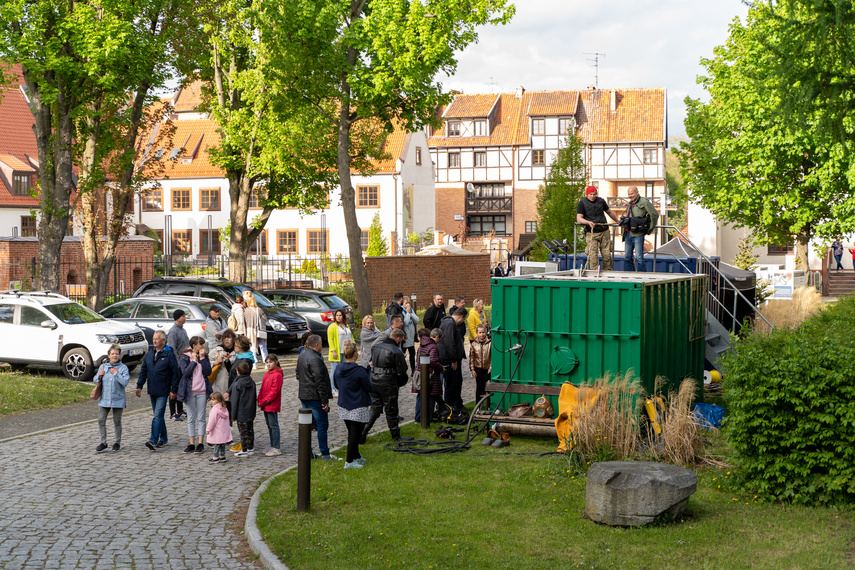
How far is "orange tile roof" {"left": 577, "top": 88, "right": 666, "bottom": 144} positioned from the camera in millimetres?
60250

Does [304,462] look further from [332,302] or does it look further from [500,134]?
[500,134]

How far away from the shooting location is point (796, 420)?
8.32 meters

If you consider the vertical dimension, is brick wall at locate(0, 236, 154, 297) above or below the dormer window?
below

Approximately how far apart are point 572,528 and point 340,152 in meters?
18.8

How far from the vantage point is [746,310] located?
73.1 ft

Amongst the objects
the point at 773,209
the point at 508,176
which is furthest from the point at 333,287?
the point at 508,176

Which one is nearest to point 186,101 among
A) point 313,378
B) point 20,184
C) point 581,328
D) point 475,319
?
point 20,184

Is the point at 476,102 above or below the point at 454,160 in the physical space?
above

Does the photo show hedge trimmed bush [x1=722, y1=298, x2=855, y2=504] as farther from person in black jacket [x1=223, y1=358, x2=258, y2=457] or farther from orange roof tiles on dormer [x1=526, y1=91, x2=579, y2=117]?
orange roof tiles on dormer [x1=526, y1=91, x2=579, y2=117]

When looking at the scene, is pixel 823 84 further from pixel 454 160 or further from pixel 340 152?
pixel 454 160

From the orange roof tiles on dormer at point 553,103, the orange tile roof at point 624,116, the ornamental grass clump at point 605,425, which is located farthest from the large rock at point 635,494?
the orange roof tiles on dormer at point 553,103

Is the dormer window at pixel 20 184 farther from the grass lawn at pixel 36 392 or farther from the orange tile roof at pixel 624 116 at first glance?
the orange tile roof at pixel 624 116

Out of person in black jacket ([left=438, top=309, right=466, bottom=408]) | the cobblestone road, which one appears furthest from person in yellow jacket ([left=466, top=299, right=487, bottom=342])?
the cobblestone road

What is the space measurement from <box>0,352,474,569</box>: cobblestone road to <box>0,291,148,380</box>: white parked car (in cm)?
475
